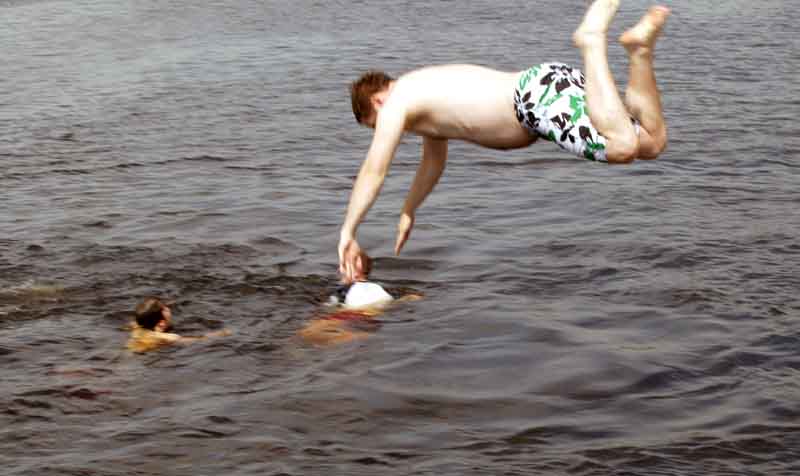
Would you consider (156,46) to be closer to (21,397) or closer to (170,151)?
(170,151)

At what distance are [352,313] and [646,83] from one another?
3266 mm

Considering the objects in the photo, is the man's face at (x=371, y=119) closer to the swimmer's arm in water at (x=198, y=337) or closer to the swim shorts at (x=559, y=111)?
the swim shorts at (x=559, y=111)

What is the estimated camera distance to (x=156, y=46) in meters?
22.9

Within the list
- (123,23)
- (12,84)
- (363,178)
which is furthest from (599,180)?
(123,23)

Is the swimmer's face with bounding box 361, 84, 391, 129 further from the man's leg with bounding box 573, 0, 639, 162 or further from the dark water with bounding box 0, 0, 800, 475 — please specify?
the dark water with bounding box 0, 0, 800, 475

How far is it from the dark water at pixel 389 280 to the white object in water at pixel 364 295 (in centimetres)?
21

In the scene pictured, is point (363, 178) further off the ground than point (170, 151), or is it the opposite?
point (363, 178)

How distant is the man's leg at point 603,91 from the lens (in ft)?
25.2

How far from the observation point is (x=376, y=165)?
808cm

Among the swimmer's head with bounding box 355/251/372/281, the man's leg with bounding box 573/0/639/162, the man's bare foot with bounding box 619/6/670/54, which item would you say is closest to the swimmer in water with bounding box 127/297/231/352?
the swimmer's head with bounding box 355/251/372/281

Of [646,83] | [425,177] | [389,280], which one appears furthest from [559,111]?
[389,280]

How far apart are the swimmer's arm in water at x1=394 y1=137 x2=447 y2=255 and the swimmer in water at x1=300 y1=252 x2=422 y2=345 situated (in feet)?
1.70

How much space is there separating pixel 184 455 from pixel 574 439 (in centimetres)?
222

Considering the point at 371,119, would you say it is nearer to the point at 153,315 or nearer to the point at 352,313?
the point at 352,313
